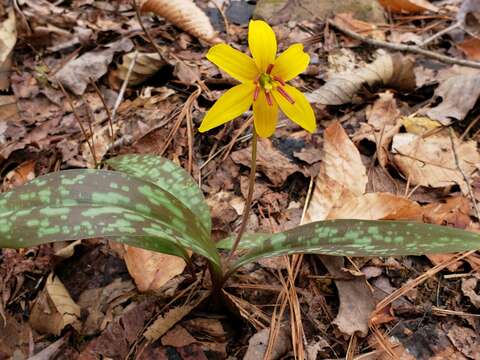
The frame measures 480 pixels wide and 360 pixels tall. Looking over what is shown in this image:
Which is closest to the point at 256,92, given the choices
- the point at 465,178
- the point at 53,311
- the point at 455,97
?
the point at 53,311

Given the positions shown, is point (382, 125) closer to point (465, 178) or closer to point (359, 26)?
point (465, 178)

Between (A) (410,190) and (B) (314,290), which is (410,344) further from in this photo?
(A) (410,190)

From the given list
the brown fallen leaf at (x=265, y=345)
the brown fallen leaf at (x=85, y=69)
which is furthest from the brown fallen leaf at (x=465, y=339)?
the brown fallen leaf at (x=85, y=69)

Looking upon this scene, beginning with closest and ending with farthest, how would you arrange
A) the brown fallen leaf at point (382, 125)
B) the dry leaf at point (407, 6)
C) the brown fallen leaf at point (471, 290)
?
1. the brown fallen leaf at point (471, 290)
2. the brown fallen leaf at point (382, 125)
3. the dry leaf at point (407, 6)

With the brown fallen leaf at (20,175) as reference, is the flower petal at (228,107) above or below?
above

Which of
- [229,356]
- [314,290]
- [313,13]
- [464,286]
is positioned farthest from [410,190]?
[313,13]

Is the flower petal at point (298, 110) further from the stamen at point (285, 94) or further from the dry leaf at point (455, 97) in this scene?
the dry leaf at point (455, 97)

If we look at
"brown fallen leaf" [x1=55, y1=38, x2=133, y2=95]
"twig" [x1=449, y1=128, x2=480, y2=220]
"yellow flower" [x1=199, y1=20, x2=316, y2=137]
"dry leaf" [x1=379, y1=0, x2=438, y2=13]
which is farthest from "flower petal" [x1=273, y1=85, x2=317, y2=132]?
"dry leaf" [x1=379, y1=0, x2=438, y2=13]
